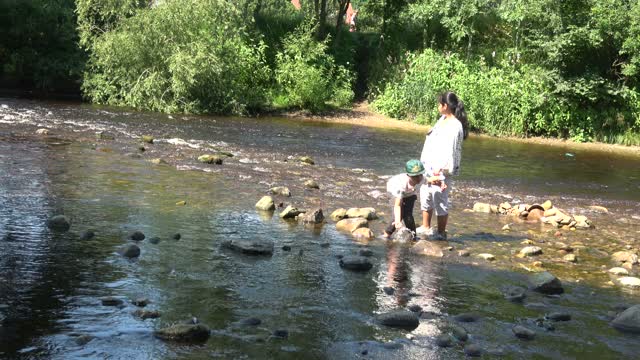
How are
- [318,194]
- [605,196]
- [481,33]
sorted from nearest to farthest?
[318,194] → [605,196] → [481,33]

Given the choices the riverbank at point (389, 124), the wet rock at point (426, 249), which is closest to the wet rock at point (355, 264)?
the wet rock at point (426, 249)

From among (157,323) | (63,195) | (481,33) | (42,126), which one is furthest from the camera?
(481,33)

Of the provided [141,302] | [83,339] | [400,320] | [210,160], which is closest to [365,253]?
[400,320]

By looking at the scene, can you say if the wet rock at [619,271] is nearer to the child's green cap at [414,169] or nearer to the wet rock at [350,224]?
the child's green cap at [414,169]

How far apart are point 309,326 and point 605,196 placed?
34.6ft

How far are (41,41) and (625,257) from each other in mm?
24159

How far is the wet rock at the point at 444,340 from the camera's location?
211 inches

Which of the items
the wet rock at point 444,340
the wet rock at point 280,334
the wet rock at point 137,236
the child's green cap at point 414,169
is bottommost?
the wet rock at point 137,236

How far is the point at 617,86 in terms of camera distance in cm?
2436

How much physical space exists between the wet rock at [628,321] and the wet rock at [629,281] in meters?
1.46

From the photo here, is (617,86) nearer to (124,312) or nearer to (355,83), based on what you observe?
(355,83)

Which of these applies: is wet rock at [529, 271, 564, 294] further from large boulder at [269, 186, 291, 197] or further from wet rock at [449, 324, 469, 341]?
large boulder at [269, 186, 291, 197]

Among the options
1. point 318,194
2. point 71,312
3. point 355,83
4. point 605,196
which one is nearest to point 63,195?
point 318,194

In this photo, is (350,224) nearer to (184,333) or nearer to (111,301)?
(111,301)
